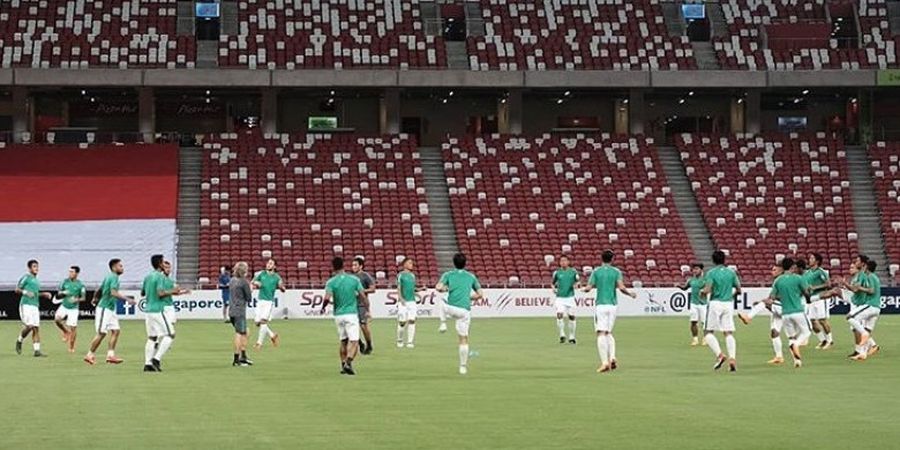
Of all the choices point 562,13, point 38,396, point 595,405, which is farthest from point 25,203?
point 595,405

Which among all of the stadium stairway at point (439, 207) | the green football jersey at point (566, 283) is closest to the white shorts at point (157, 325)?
the green football jersey at point (566, 283)

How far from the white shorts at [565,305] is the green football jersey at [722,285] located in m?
9.45

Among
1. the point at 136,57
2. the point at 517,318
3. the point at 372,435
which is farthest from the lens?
the point at 136,57

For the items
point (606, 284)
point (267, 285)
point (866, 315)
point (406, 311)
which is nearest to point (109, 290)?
point (267, 285)

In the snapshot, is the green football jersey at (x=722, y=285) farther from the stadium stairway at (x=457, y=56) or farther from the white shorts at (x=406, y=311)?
the stadium stairway at (x=457, y=56)

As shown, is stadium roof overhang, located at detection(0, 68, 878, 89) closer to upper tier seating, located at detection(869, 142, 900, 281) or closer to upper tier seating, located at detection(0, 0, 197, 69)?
upper tier seating, located at detection(0, 0, 197, 69)

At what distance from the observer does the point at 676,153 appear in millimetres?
68250

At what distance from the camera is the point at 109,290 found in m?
29.7

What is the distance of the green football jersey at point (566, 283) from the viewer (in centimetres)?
3641

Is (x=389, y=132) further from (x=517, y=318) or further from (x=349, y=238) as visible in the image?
(x=517, y=318)

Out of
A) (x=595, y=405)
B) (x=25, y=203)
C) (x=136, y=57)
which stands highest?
(x=136, y=57)

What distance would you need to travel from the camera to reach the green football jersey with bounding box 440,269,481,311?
85.4 ft

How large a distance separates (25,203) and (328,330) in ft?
72.9

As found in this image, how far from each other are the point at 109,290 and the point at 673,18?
45.3 m
